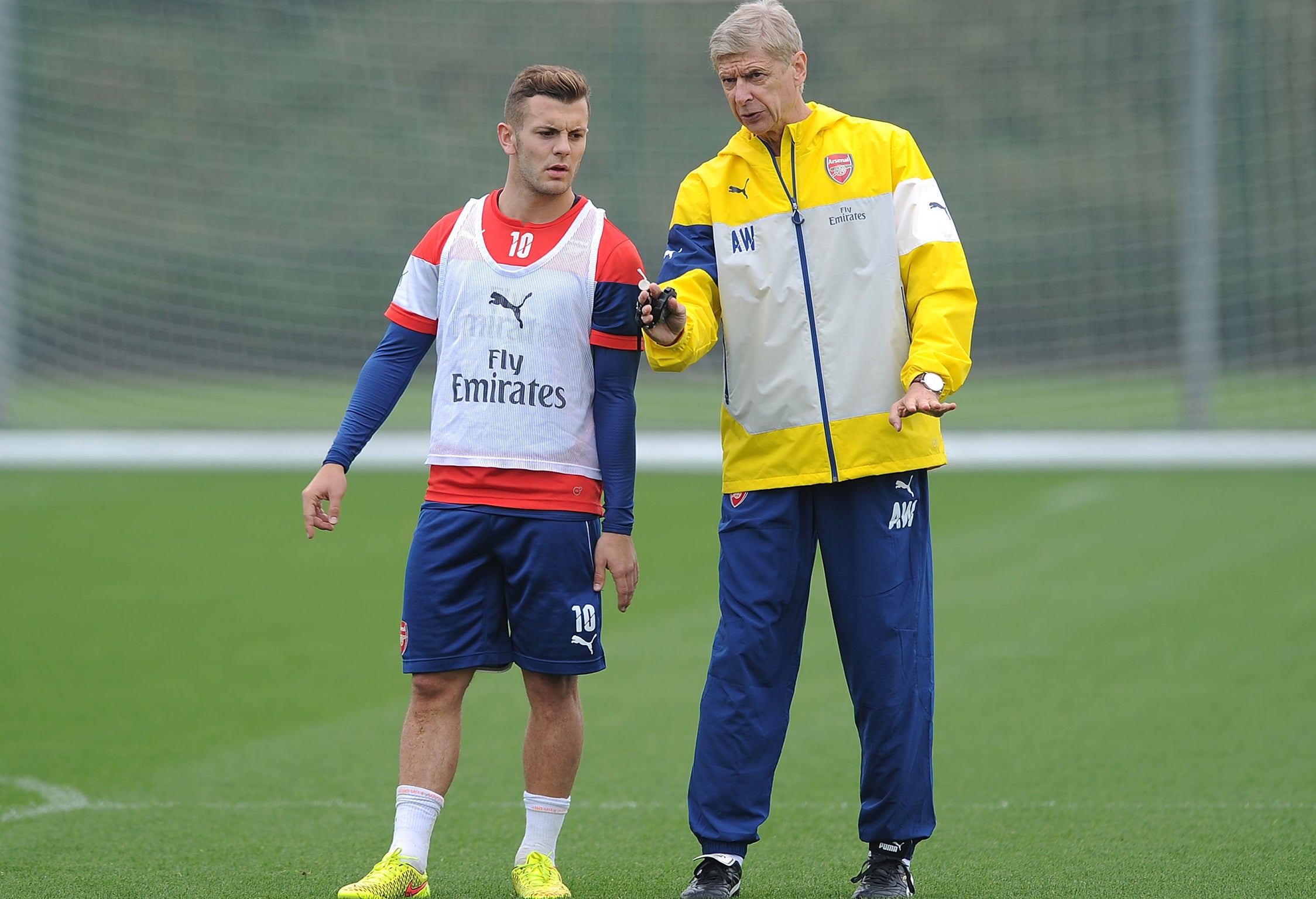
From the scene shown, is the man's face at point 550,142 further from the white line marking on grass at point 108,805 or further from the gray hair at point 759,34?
the white line marking on grass at point 108,805

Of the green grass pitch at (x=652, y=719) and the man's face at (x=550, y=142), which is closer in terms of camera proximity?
the man's face at (x=550, y=142)

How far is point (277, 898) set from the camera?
3309 mm

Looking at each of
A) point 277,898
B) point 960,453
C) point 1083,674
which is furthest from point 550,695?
point 960,453

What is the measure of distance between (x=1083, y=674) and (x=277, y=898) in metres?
3.57

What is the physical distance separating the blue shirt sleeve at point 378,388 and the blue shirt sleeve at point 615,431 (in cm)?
41

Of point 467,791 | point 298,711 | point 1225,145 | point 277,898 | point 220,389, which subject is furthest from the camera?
point 220,389

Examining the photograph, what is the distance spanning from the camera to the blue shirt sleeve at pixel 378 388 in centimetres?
342

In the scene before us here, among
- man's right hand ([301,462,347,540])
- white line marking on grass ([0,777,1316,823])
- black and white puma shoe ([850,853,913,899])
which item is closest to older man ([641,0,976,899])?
black and white puma shoe ([850,853,913,899])

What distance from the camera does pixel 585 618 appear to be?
334 cm

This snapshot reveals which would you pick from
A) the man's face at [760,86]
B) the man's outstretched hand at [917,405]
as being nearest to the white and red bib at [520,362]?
the man's face at [760,86]

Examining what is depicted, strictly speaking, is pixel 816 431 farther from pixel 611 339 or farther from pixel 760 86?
pixel 760 86

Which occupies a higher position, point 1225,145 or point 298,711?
point 1225,145

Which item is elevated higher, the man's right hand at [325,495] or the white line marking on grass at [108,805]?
the man's right hand at [325,495]

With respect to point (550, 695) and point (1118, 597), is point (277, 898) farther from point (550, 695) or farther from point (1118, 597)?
point (1118, 597)
